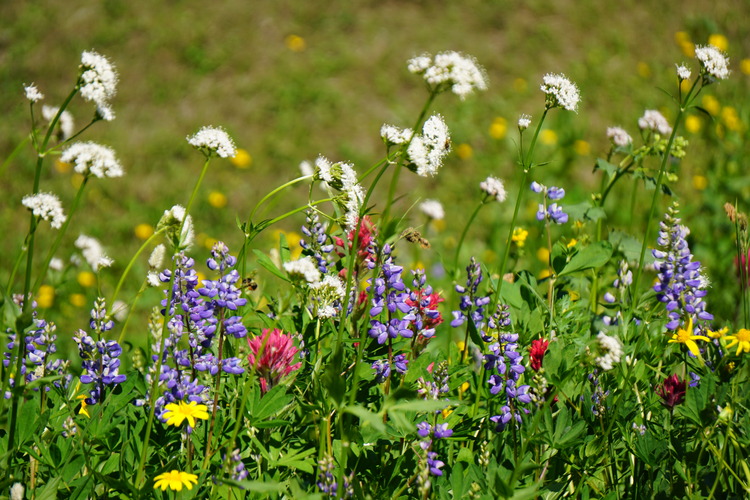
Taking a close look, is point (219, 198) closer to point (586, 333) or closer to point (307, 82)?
point (307, 82)

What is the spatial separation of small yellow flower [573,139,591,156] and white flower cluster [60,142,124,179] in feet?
13.4

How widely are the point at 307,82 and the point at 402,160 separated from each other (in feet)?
14.7

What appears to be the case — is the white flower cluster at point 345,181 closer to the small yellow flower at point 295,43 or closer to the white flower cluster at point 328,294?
the white flower cluster at point 328,294

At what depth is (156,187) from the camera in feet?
16.0

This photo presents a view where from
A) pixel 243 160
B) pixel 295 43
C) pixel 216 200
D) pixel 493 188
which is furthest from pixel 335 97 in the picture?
pixel 493 188

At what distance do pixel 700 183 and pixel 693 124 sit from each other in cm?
93

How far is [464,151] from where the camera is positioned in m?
5.24

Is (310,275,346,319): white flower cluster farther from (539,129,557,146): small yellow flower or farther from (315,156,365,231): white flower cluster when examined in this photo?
(539,129,557,146): small yellow flower

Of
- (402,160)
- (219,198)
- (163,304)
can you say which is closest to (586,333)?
(402,160)

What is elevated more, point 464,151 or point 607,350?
point 464,151

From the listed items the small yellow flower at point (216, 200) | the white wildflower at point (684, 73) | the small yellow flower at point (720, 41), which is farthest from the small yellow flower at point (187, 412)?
the small yellow flower at point (720, 41)

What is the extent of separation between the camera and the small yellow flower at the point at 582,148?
5.17 metres

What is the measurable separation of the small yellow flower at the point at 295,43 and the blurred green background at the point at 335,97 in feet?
0.04

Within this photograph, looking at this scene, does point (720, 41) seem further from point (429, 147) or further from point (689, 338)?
point (429, 147)
